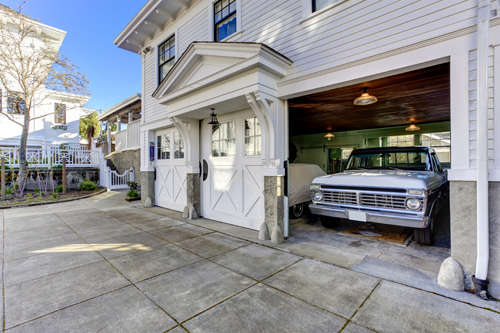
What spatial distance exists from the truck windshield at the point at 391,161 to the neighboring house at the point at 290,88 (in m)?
1.26

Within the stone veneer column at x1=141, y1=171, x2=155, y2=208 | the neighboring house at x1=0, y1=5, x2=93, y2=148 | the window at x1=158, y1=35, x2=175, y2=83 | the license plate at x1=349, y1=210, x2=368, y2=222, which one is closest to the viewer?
the license plate at x1=349, y1=210, x2=368, y2=222

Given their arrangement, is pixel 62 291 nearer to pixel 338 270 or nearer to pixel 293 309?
pixel 293 309

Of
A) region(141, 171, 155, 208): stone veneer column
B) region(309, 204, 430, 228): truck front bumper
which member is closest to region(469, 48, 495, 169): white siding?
region(309, 204, 430, 228): truck front bumper

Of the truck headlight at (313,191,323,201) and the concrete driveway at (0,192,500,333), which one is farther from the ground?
the truck headlight at (313,191,323,201)

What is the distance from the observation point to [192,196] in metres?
6.34

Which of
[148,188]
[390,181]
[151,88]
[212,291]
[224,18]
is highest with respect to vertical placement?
[224,18]

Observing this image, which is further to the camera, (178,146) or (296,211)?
(178,146)

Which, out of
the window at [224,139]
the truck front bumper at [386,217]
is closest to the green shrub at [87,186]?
the window at [224,139]

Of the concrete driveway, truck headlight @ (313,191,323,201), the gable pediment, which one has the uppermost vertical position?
the gable pediment

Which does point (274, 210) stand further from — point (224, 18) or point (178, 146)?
point (224, 18)

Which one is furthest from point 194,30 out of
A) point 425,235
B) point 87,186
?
point 87,186

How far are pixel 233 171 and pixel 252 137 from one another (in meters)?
0.99

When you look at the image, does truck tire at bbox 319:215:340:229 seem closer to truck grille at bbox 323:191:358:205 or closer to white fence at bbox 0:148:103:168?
truck grille at bbox 323:191:358:205

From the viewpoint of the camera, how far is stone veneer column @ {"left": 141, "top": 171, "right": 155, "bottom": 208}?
8.07m
